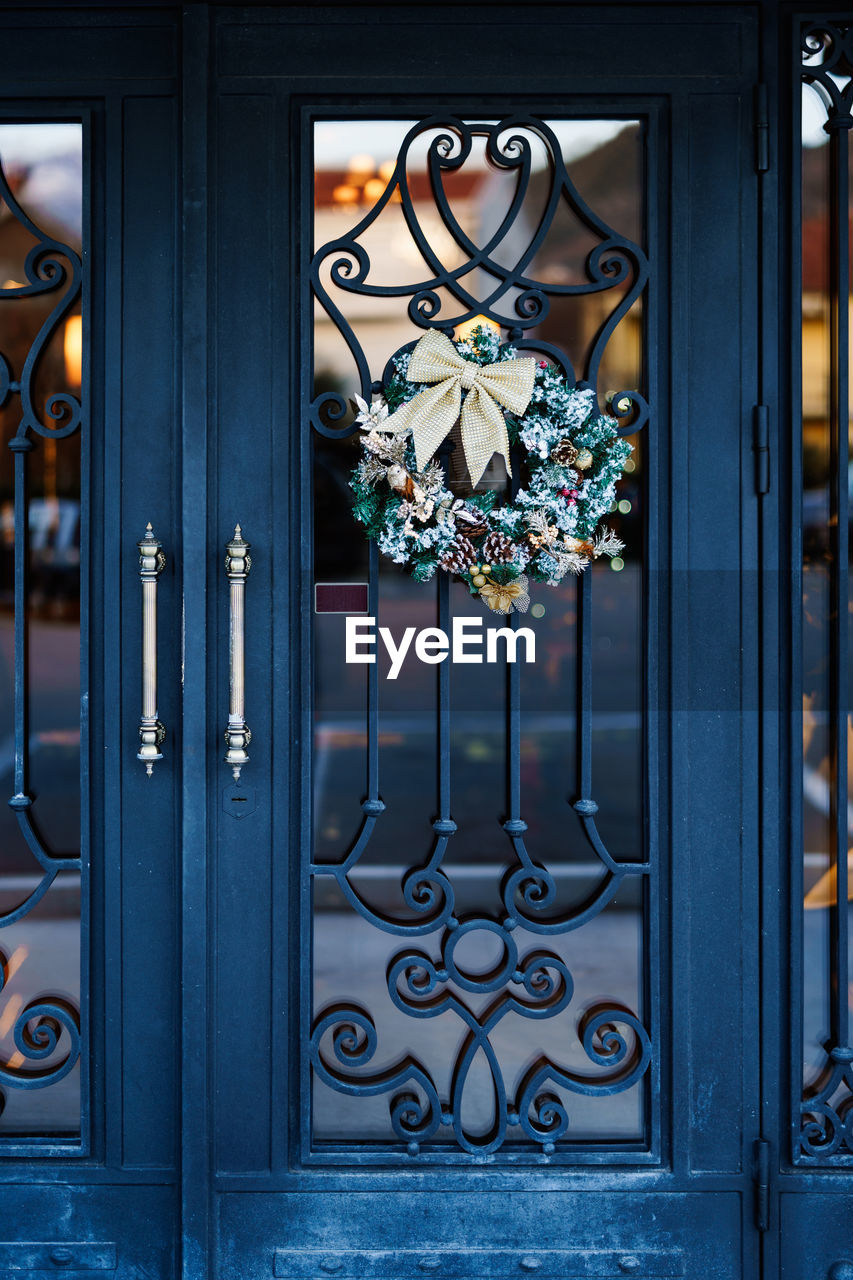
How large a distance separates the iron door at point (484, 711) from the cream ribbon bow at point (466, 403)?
126mm

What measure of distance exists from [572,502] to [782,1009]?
50.0 inches

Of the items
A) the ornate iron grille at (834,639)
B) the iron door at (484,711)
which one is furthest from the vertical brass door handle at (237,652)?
the ornate iron grille at (834,639)

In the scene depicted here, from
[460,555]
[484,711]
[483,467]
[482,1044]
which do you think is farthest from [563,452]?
[482,1044]

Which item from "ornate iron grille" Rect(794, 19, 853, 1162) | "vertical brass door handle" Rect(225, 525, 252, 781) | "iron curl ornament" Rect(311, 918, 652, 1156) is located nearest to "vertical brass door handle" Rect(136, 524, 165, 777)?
"vertical brass door handle" Rect(225, 525, 252, 781)

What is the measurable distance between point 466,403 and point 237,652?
2.48 feet

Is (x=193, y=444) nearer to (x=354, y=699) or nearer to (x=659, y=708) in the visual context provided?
(x=354, y=699)

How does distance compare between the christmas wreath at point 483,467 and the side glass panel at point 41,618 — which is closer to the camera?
the christmas wreath at point 483,467

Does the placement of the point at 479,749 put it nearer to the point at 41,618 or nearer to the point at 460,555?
the point at 460,555

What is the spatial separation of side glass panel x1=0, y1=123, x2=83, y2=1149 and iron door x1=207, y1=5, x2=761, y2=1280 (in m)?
0.35

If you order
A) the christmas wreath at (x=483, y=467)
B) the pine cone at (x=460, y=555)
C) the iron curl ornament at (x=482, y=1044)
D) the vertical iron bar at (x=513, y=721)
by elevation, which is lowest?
the iron curl ornament at (x=482, y=1044)

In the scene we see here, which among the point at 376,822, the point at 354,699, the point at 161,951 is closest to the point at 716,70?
the point at 354,699

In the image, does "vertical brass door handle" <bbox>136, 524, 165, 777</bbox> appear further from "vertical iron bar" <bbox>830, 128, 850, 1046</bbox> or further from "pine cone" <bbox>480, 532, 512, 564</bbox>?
"vertical iron bar" <bbox>830, 128, 850, 1046</bbox>

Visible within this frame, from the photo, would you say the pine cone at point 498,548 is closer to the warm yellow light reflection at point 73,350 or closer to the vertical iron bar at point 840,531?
the vertical iron bar at point 840,531

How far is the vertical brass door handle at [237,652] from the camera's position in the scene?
2191mm
